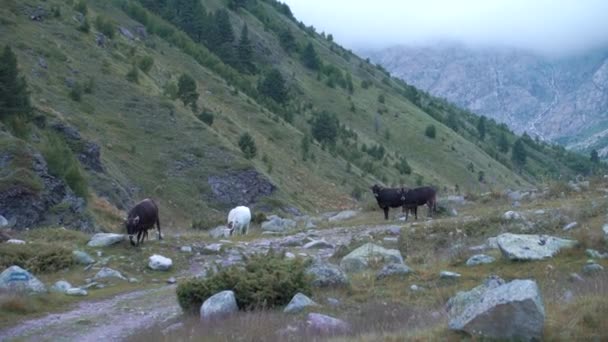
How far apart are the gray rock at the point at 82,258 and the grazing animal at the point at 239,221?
10.6m

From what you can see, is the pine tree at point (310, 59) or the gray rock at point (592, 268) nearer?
the gray rock at point (592, 268)

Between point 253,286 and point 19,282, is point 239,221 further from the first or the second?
point 253,286

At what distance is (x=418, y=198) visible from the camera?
2992cm

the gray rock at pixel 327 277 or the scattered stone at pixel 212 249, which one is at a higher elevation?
the gray rock at pixel 327 277

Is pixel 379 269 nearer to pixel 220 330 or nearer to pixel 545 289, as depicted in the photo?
pixel 545 289

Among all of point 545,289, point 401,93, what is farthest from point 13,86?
point 401,93

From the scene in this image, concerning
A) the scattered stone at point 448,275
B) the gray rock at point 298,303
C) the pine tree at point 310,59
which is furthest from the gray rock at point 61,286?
the pine tree at point 310,59

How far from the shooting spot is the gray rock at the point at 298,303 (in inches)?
474

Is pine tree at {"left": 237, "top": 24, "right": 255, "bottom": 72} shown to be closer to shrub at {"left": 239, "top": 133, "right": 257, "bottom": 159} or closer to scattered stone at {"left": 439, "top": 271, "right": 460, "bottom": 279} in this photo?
shrub at {"left": 239, "top": 133, "right": 257, "bottom": 159}

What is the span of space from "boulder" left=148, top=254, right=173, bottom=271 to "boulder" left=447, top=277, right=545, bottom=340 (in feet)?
36.5

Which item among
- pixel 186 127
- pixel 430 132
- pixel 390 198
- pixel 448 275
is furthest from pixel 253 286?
pixel 430 132

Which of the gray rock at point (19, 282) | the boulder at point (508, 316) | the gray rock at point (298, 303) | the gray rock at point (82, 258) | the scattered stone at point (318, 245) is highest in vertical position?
the boulder at point (508, 316)

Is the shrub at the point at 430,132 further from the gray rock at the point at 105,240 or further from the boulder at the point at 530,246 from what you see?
the boulder at the point at 530,246

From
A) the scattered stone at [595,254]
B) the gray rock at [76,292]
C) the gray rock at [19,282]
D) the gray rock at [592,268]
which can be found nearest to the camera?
the gray rock at [592,268]
